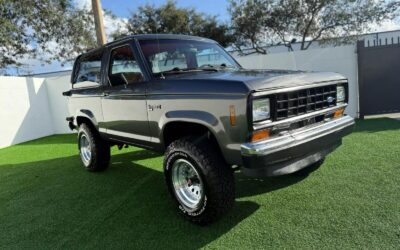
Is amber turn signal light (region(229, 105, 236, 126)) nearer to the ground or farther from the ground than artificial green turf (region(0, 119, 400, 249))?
farther from the ground

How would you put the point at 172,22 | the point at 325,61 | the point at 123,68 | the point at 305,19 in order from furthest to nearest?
the point at 172,22, the point at 305,19, the point at 325,61, the point at 123,68

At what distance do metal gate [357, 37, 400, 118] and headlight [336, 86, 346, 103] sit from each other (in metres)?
5.04

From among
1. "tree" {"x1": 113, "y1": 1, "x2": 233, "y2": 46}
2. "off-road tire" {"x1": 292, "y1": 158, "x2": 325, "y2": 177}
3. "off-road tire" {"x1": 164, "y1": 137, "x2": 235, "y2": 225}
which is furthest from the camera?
"tree" {"x1": 113, "y1": 1, "x2": 233, "y2": 46}

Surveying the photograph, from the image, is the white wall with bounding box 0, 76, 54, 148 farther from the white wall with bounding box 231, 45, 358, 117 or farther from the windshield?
the windshield

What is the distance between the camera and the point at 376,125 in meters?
6.92

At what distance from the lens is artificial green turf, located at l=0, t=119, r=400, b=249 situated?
9.16ft

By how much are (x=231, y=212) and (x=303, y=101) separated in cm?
137

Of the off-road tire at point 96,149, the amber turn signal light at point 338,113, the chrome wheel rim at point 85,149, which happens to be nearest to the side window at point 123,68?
the off-road tire at point 96,149

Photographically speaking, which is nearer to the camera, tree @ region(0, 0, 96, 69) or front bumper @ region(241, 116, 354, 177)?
front bumper @ region(241, 116, 354, 177)

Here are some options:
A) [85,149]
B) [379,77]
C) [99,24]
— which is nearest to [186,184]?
[85,149]

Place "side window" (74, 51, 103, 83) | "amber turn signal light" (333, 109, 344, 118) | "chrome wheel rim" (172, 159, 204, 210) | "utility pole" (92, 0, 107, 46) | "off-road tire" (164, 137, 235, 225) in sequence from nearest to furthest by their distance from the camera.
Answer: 1. "off-road tire" (164, 137, 235, 225)
2. "chrome wheel rim" (172, 159, 204, 210)
3. "amber turn signal light" (333, 109, 344, 118)
4. "side window" (74, 51, 103, 83)
5. "utility pole" (92, 0, 107, 46)

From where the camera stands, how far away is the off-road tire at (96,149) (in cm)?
512

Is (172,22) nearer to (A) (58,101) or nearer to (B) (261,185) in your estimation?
(A) (58,101)

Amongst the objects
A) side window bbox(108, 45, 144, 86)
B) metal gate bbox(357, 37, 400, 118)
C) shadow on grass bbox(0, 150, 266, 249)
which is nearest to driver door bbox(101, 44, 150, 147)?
side window bbox(108, 45, 144, 86)
